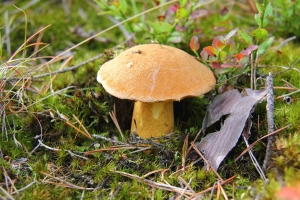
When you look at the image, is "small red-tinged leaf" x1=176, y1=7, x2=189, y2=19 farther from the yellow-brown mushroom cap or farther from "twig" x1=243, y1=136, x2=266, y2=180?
"twig" x1=243, y1=136, x2=266, y2=180

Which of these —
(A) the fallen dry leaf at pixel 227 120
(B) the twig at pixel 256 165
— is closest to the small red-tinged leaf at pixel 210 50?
(A) the fallen dry leaf at pixel 227 120

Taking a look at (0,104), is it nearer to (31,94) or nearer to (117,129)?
(31,94)

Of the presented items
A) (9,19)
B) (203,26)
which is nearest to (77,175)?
(203,26)

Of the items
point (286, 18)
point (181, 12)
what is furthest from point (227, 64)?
point (286, 18)

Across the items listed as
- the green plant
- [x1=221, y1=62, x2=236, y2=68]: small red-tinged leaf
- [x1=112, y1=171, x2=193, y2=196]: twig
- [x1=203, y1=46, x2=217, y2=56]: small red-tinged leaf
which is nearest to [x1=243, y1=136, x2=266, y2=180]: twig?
[x1=112, y1=171, x2=193, y2=196]: twig

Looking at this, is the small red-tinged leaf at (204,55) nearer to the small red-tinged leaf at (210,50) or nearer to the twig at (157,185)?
the small red-tinged leaf at (210,50)

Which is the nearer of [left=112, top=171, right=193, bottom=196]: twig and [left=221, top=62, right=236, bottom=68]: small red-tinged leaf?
[left=112, top=171, right=193, bottom=196]: twig
